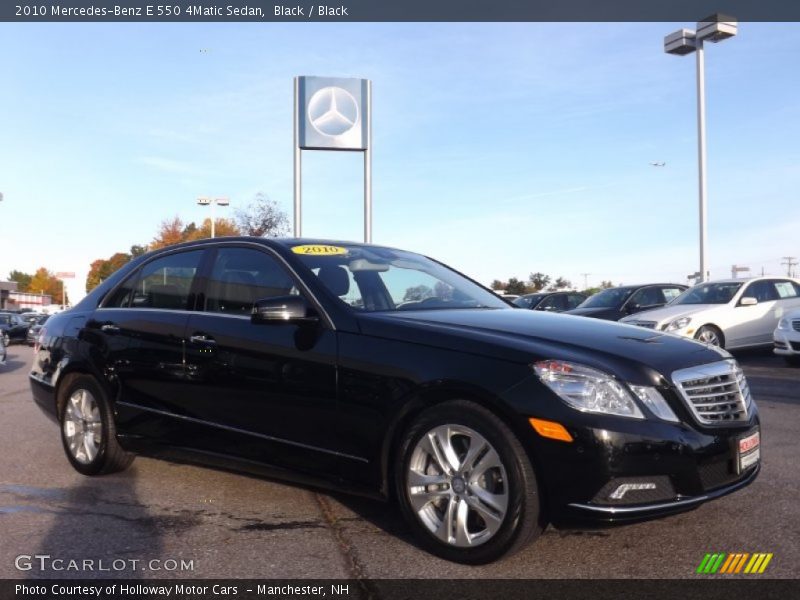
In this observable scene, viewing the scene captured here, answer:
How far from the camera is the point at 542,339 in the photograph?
3766 millimetres

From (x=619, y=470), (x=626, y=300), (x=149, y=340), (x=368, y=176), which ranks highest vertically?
(x=368, y=176)

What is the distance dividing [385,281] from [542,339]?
1.36m

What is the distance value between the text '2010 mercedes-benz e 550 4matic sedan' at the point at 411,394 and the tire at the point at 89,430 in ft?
0.05

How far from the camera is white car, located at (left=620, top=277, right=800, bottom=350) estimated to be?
13180 millimetres

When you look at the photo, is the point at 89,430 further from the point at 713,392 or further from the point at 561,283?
the point at 561,283

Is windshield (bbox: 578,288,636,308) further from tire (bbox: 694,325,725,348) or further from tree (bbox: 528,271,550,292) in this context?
tree (bbox: 528,271,550,292)

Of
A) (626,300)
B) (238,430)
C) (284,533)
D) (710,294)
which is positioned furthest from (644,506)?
(626,300)

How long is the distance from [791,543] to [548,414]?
4.94 feet

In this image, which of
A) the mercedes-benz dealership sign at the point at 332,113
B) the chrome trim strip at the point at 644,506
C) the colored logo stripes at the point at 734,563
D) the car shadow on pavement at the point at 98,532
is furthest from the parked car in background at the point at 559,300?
the chrome trim strip at the point at 644,506

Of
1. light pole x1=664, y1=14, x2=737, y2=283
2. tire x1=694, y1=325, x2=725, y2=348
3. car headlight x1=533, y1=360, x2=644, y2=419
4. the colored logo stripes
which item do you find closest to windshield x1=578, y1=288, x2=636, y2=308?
tire x1=694, y1=325, x2=725, y2=348

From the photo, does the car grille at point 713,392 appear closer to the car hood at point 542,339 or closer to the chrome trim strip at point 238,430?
the car hood at point 542,339

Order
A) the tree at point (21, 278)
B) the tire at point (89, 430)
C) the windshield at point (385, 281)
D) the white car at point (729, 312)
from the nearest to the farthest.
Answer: the windshield at point (385, 281)
the tire at point (89, 430)
the white car at point (729, 312)
the tree at point (21, 278)

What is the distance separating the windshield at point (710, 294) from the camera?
13984 mm

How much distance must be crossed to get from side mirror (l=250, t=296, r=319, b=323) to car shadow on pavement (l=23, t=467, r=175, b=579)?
1259 millimetres
